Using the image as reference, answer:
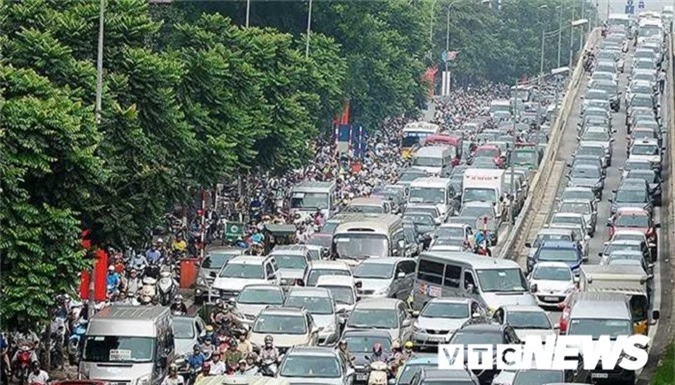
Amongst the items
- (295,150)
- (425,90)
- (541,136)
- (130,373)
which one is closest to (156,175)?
(130,373)

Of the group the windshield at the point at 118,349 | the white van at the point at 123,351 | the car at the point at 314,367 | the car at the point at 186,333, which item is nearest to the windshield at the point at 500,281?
the car at the point at 186,333

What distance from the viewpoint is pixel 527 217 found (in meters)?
81.2

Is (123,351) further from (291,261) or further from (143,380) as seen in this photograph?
(291,261)

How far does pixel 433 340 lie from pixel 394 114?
62179 millimetres

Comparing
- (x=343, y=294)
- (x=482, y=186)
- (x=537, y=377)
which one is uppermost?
(x=482, y=186)

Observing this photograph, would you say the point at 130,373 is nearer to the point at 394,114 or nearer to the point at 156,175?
the point at 156,175

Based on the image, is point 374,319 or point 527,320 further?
point 374,319

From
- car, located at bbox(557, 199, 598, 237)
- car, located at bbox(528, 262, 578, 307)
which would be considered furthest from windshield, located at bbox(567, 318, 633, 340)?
car, located at bbox(557, 199, 598, 237)

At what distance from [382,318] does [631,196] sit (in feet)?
99.7

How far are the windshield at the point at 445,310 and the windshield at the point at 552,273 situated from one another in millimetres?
8340

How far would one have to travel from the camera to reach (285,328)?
4731 centimetres

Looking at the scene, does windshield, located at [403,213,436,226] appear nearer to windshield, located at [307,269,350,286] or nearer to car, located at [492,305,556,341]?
windshield, located at [307,269,350,286]

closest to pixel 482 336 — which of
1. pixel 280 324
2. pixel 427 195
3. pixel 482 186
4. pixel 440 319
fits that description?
pixel 280 324

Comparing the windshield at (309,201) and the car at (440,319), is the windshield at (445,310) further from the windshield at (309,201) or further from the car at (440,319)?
the windshield at (309,201)
